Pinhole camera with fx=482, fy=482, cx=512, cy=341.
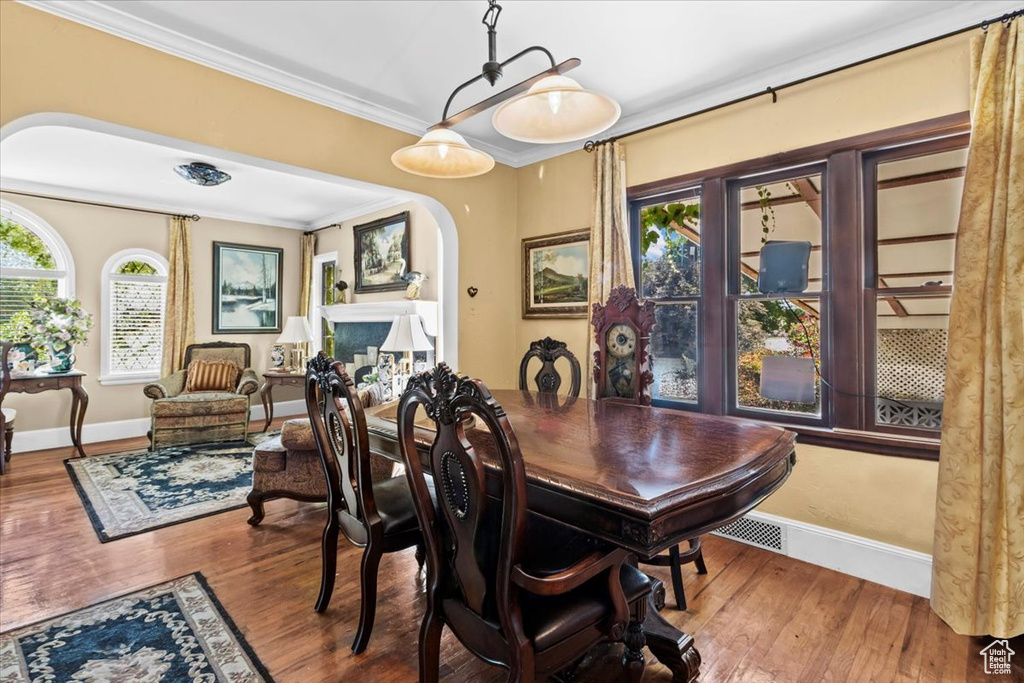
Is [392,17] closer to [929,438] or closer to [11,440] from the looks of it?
[929,438]

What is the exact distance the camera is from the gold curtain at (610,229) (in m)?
3.37

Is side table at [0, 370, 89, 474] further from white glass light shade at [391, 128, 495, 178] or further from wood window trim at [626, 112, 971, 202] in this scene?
wood window trim at [626, 112, 971, 202]

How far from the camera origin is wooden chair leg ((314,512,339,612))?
2.10m

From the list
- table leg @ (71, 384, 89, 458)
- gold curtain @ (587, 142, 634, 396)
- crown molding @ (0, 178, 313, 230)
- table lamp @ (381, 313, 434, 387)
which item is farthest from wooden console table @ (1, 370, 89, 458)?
gold curtain @ (587, 142, 634, 396)

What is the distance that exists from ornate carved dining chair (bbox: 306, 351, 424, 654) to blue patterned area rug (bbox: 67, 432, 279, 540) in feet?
5.89

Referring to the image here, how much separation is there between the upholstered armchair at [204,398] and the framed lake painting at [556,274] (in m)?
3.40

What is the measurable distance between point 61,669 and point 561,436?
6.64 feet

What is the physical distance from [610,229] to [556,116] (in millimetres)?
1510

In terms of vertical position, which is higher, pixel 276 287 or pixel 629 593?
pixel 276 287

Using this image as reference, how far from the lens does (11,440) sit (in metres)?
4.45

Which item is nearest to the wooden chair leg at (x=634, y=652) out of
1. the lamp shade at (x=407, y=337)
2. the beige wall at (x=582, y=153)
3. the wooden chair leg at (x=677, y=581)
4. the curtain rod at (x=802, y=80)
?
the wooden chair leg at (x=677, y=581)

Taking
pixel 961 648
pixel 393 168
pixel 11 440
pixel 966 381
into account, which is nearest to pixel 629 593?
pixel 961 648

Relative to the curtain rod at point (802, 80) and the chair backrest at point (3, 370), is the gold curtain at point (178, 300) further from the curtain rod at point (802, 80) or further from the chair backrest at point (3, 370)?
the curtain rod at point (802, 80)

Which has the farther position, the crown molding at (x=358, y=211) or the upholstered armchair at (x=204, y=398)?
the crown molding at (x=358, y=211)
